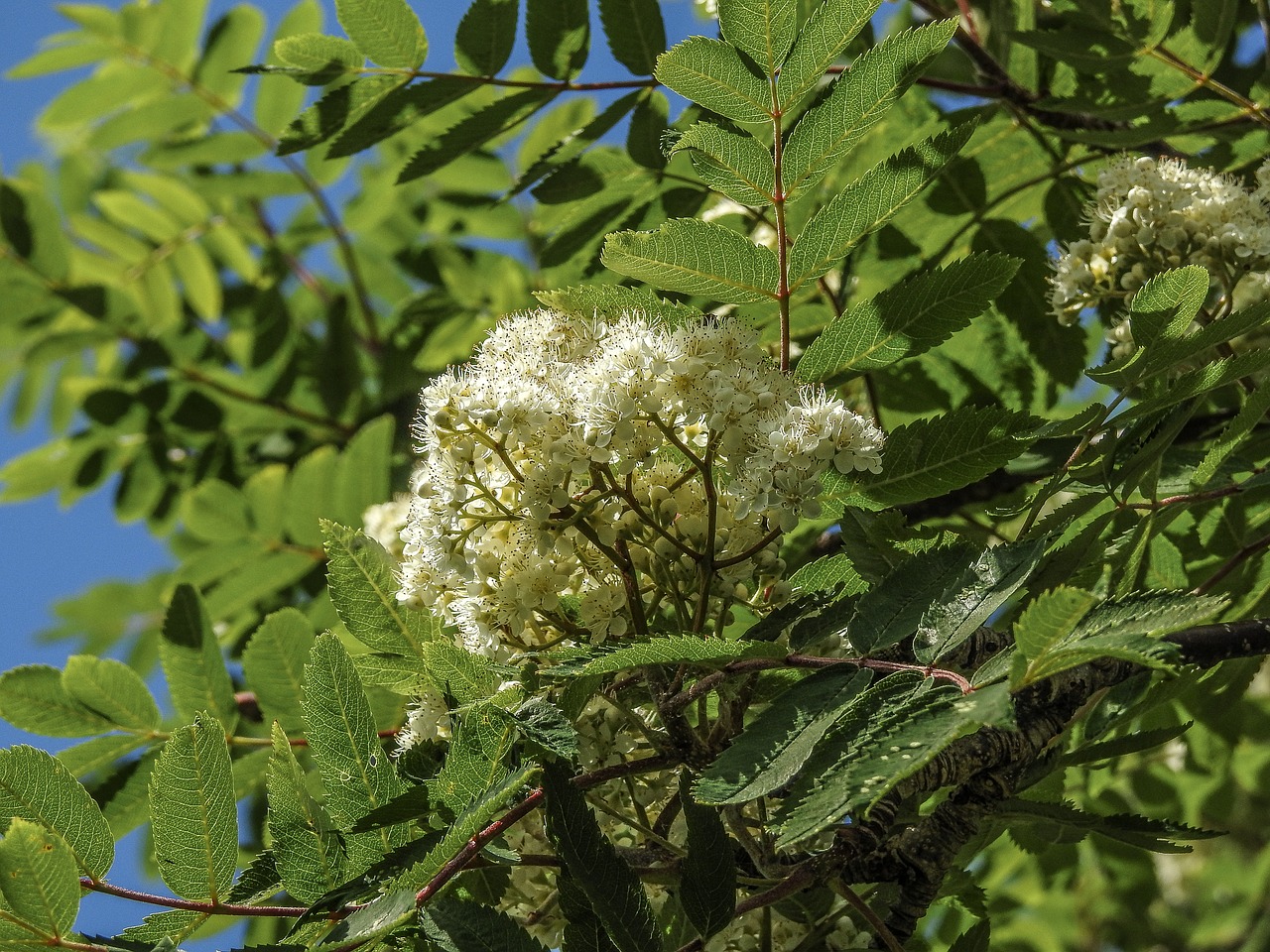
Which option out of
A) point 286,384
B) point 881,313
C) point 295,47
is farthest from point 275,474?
point 881,313

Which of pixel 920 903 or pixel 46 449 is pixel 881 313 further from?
pixel 46 449

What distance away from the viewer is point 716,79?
1.58 meters

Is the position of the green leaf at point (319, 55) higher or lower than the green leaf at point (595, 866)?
higher

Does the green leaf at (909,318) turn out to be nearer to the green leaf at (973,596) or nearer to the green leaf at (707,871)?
the green leaf at (973,596)

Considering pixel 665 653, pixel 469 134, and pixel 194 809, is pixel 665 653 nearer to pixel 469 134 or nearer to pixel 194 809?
pixel 194 809

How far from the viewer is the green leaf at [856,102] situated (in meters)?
1.47

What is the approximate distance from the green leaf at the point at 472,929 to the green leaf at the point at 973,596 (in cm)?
49

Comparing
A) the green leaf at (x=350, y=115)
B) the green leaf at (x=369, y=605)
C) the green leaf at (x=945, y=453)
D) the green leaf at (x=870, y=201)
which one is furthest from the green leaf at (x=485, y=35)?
the green leaf at (x=945, y=453)

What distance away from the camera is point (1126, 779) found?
3043 mm

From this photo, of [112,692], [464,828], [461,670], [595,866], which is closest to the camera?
[464,828]

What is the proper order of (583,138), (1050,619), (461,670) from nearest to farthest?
(1050,619)
(461,670)
(583,138)

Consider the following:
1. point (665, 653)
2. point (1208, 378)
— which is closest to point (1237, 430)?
point (1208, 378)

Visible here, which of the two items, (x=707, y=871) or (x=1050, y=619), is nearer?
(x=1050, y=619)

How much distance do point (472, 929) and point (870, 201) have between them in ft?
3.06
